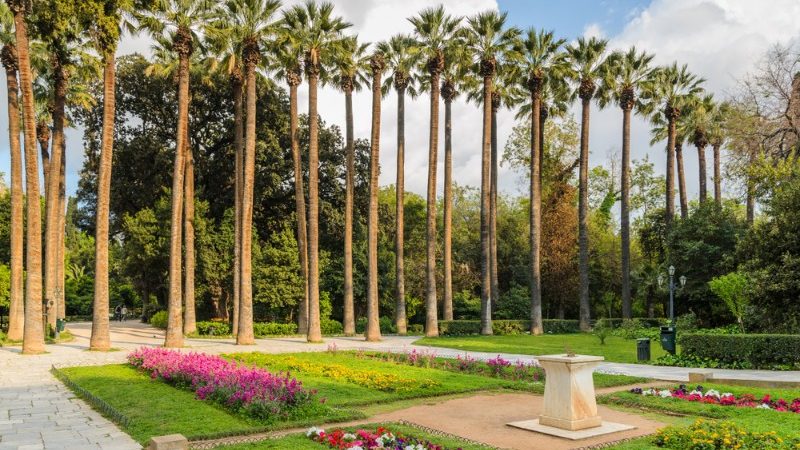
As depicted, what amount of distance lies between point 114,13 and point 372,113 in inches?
489

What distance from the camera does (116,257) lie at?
2178 inches

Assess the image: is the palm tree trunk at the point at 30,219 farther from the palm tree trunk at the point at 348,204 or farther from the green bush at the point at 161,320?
the green bush at the point at 161,320

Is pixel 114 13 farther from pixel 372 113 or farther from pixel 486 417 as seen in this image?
pixel 486 417

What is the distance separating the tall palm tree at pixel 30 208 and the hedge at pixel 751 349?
22241 millimetres

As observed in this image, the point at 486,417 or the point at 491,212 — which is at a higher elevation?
the point at 491,212

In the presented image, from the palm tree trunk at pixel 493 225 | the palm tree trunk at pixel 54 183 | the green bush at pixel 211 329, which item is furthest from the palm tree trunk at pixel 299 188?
the palm tree trunk at pixel 493 225

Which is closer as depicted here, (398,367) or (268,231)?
(398,367)

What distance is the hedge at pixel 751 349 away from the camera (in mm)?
17531

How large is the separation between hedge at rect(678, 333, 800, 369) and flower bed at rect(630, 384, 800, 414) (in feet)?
20.9

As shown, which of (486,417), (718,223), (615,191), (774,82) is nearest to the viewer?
(486,417)

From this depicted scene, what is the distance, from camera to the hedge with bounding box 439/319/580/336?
3425 centimetres

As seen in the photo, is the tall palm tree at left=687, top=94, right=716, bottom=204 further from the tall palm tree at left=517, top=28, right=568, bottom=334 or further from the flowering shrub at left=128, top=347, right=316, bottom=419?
the flowering shrub at left=128, top=347, right=316, bottom=419

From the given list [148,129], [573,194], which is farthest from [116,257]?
[573,194]

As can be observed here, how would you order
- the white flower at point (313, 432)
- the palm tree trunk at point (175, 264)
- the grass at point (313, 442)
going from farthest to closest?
1. the palm tree trunk at point (175, 264)
2. the white flower at point (313, 432)
3. the grass at point (313, 442)
